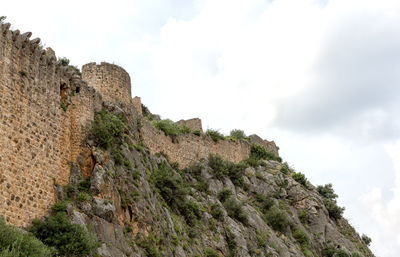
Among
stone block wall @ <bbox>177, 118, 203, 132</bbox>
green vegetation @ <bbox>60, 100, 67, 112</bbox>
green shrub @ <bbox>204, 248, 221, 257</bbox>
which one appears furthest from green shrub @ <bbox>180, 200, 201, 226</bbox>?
stone block wall @ <bbox>177, 118, 203, 132</bbox>

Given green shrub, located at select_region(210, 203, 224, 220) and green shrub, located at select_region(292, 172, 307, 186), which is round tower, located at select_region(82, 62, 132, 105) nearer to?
green shrub, located at select_region(210, 203, 224, 220)

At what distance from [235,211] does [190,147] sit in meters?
6.52

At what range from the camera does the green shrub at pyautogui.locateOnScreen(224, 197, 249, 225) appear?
30.8 meters

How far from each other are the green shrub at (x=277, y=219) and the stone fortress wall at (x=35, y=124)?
613 inches

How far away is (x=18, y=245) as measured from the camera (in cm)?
1377

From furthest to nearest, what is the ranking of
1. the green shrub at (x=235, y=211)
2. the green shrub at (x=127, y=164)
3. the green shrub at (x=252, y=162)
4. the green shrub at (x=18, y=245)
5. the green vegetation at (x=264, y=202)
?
the green shrub at (x=252, y=162) < the green vegetation at (x=264, y=202) < the green shrub at (x=235, y=211) < the green shrub at (x=127, y=164) < the green shrub at (x=18, y=245)

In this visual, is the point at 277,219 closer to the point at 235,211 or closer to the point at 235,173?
the point at 235,211

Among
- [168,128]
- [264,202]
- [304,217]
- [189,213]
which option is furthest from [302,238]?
[168,128]

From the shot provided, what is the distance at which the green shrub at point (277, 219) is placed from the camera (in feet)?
110

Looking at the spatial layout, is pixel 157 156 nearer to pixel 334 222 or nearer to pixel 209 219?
pixel 209 219

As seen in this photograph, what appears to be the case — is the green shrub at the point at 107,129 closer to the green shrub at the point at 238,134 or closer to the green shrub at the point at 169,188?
the green shrub at the point at 169,188

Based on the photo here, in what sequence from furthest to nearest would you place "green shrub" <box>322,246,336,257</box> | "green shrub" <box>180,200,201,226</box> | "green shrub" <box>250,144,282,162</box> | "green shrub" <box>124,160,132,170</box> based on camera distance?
"green shrub" <box>250,144,282,162</box>, "green shrub" <box>322,246,336,257</box>, "green shrub" <box>180,200,201,226</box>, "green shrub" <box>124,160,132,170</box>

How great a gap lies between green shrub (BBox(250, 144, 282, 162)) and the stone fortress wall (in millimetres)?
22204

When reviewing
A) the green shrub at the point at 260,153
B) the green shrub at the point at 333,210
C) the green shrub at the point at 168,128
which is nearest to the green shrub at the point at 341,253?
the green shrub at the point at 333,210
